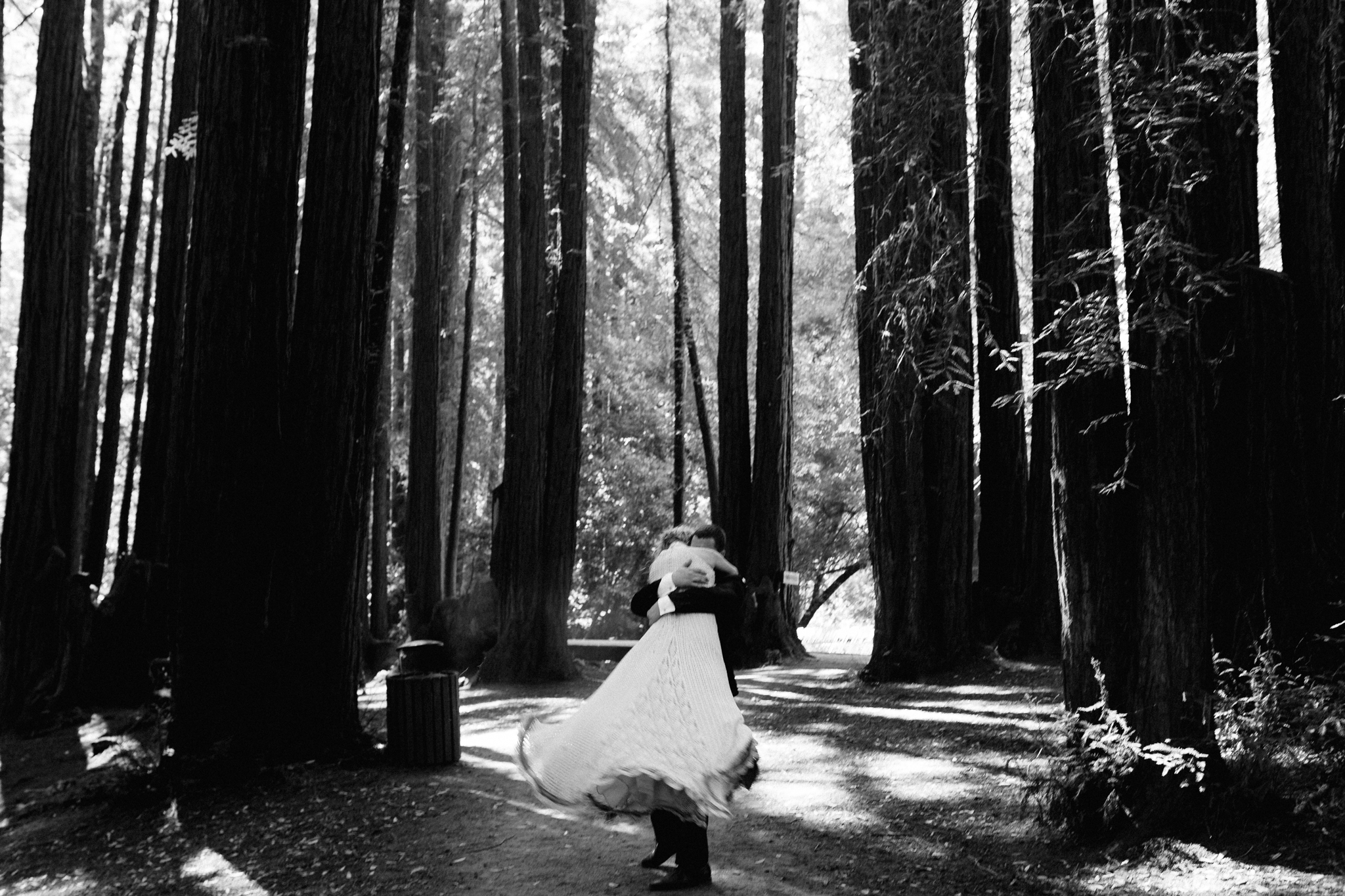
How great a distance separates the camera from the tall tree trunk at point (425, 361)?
65.7 feet

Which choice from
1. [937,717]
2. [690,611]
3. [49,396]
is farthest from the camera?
[49,396]

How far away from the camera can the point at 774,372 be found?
59.1 ft

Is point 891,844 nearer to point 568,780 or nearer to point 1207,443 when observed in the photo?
point 568,780

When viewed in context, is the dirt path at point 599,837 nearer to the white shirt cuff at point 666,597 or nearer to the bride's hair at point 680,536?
the white shirt cuff at point 666,597

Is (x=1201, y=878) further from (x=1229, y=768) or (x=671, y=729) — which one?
(x=671, y=729)

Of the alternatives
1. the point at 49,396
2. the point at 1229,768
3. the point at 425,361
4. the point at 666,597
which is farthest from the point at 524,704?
the point at 1229,768

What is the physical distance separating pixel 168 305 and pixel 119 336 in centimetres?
491

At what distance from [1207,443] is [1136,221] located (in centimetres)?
132

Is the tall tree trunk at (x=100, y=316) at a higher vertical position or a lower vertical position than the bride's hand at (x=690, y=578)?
higher

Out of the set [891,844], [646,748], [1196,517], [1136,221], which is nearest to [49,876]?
[646,748]

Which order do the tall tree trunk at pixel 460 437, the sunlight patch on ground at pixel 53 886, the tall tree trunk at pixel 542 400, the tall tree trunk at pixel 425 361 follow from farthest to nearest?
the tall tree trunk at pixel 460 437, the tall tree trunk at pixel 425 361, the tall tree trunk at pixel 542 400, the sunlight patch on ground at pixel 53 886

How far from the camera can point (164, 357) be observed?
14203 millimetres

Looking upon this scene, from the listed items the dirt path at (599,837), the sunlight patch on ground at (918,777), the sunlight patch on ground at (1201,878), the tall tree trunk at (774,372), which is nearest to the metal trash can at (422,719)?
the dirt path at (599,837)

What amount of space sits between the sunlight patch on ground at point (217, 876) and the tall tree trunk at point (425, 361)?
12353 millimetres
